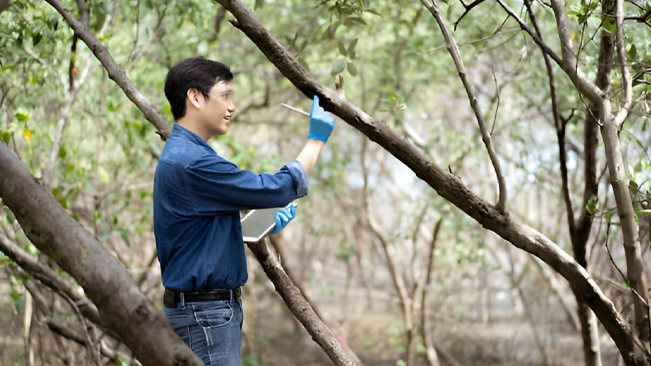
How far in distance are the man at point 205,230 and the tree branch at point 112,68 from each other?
593 mm

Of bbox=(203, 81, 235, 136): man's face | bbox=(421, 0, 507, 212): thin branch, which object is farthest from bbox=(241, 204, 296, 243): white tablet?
bbox=(421, 0, 507, 212): thin branch

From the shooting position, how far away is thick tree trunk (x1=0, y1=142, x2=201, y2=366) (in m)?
1.24

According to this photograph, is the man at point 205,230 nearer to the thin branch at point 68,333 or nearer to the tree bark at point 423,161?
the tree bark at point 423,161

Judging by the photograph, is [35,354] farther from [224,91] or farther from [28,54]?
[224,91]

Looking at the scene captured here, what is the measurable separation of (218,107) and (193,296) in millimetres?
583

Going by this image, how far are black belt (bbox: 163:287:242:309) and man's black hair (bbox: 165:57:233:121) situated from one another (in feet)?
1.83

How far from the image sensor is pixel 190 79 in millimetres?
1812

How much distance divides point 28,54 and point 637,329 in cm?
326

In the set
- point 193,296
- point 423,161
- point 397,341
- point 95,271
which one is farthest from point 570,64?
point 397,341

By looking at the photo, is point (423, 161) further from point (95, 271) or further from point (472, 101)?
point (95, 271)

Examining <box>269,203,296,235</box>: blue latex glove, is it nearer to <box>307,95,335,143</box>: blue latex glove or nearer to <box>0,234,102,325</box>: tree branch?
<box>307,95,335,143</box>: blue latex glove

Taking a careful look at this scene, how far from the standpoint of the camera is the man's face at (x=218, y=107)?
5.98ft

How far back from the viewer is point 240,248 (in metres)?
1.78

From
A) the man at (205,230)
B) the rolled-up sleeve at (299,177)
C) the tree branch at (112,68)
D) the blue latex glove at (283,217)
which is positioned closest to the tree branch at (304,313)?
the blue latex glove at (283,217)
